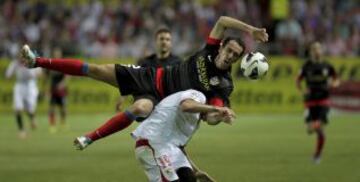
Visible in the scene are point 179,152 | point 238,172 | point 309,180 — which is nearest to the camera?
point 179,152

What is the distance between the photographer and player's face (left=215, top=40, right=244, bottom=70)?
33.6 ft

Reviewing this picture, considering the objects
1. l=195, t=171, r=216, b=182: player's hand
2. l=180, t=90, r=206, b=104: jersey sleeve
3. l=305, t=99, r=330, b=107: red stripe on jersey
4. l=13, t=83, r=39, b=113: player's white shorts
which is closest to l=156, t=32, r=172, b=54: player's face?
l=195, t=171, r=216, b=182: player's hand

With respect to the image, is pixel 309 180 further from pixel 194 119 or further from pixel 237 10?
pixel 237 10

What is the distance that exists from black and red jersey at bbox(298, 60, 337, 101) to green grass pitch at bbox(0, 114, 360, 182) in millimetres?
1296

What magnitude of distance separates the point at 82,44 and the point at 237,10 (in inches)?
267

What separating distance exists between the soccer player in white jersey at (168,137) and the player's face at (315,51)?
825cm

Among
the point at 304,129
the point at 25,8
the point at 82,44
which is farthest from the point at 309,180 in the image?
the point at 25,8

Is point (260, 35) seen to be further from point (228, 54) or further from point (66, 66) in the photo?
point (66, 66)

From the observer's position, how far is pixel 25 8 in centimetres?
3597

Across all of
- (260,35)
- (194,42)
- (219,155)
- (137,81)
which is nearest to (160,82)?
(137,81)

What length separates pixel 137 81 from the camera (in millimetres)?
10969

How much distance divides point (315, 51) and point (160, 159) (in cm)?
891

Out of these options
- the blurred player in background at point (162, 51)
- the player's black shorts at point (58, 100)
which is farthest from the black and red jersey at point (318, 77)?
the player's black shorts at point (58, 100)

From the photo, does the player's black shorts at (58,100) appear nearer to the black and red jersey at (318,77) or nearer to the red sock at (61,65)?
the black and red jersey at (318,77)
